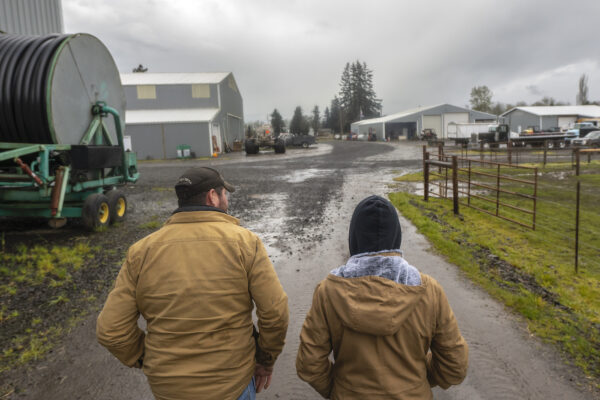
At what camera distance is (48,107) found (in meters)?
7.68

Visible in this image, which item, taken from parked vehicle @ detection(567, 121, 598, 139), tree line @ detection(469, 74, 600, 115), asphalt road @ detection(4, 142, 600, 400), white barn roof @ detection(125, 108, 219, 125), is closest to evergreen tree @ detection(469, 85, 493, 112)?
tree line @ detection(469, 74, 600, 115)

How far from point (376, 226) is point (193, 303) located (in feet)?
3.08

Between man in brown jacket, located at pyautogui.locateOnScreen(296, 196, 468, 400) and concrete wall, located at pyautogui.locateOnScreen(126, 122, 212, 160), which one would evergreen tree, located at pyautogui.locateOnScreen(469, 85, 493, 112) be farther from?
man in brown jacket, located at pyautogui.locateOnScreen(296, 196, 468, 400)

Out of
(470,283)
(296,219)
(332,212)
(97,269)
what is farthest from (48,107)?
(470,283)

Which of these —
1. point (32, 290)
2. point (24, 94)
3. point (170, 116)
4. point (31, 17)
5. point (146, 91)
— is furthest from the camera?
point (146, 91)

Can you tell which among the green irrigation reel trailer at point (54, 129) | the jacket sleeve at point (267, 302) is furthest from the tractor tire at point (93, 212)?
the jacket sleeve at point (267, 302)

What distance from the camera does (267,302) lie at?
6.95 feet

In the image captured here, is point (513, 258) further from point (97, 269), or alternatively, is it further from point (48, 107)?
point (48, 107)

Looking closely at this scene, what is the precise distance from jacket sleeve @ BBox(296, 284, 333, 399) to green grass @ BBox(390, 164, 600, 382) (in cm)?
272

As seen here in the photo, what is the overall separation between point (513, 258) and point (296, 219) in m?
4.74

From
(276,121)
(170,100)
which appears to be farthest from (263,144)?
(276,121)

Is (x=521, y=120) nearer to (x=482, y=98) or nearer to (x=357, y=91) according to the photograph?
(x=482, y=98)

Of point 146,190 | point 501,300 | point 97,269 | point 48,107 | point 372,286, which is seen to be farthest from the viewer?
point 146,190

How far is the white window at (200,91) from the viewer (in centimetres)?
3856
